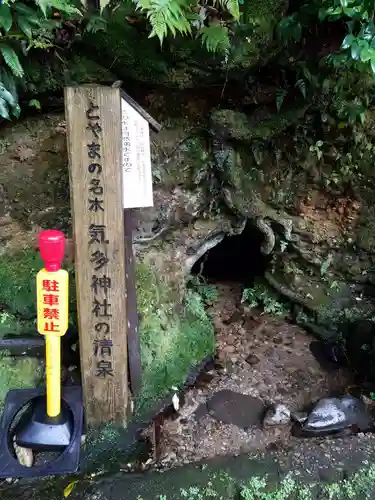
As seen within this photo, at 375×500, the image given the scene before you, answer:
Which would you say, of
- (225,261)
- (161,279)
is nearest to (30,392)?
(161,279)

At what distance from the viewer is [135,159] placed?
3443 millimetres

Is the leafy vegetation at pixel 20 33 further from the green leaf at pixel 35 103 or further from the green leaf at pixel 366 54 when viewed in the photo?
the green leaf at pixel 366 54

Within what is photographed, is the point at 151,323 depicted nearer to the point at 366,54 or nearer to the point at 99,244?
the point at 99,244

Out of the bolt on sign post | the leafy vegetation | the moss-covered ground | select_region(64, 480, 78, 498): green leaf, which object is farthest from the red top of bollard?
select_region(64, 480, 78, 498): green leaf

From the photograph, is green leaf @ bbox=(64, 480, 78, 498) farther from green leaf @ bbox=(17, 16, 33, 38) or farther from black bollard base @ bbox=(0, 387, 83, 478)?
green leaf @ bbox=(17, 16, 33, 38)

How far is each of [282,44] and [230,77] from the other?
1.96 feet

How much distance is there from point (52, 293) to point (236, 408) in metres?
2.60

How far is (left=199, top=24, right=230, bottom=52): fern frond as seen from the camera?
11.5 feet

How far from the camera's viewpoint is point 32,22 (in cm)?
341

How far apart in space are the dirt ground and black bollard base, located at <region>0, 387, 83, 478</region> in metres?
0.92

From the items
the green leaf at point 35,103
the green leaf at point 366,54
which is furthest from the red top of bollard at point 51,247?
the green leaf at point 366,54

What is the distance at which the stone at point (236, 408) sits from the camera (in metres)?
4.30

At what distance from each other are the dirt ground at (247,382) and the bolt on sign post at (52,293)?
5.01 ft

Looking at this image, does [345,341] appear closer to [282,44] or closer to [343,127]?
[343,127]
